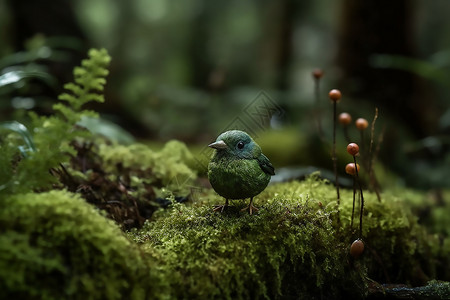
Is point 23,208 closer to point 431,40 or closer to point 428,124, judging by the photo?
point 428,124

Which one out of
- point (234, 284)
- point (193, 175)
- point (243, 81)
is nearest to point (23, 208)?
point (234, 284)

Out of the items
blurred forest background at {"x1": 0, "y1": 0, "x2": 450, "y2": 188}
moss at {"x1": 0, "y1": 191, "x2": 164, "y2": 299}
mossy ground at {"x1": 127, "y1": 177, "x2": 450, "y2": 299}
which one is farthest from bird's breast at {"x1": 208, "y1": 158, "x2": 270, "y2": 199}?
blurred forest background at {"x1": 0, "y1": 0, "x2": 450, "y2": 188}

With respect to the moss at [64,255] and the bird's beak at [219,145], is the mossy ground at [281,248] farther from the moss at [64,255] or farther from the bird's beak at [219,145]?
the bird's beak at [219,145]

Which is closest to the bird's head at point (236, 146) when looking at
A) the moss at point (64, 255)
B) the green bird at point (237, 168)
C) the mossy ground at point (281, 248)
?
the green bird at point (237, 168)

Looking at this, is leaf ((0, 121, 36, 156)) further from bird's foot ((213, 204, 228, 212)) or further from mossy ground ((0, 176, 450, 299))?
bird's foot ((213, 204, 228, 212))

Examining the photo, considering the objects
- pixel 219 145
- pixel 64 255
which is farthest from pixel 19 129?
pixel 219 145

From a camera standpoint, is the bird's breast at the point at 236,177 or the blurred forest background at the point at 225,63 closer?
the bird's breast at the point at 236,177

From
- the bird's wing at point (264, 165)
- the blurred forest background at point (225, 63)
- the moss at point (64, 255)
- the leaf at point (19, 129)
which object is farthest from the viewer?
the blurred forest background at point (225, 63)
